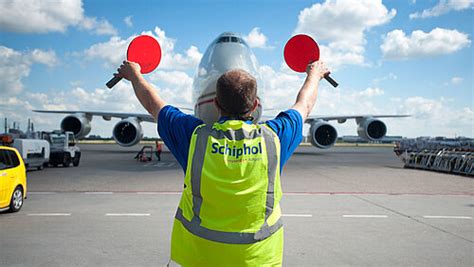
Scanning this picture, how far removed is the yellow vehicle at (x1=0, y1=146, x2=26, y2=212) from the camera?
735 centimetres

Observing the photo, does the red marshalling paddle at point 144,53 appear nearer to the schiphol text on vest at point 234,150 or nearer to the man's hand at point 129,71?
the man's hand at point 129,71

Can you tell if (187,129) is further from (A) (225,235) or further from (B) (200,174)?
(A) (225,235)

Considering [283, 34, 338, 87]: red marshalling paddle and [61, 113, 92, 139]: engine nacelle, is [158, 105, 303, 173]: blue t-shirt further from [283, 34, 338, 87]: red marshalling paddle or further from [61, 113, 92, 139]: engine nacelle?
[61, 113, 92, 139]: engine nacelle

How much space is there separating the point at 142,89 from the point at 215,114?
1.42m

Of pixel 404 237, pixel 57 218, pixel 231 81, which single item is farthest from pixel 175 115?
pixel 57 218

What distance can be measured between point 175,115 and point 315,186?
10.5m

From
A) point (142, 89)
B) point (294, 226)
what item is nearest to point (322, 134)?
point (294, 226)

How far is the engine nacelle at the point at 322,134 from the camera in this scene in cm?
2450

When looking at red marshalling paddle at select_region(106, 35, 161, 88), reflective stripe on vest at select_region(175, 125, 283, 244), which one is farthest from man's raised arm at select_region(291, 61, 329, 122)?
red marshalling paddle at select_region(106, 35, 161, 88)

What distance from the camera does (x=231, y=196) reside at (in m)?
1.75

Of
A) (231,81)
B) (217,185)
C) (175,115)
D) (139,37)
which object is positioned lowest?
(217,185)

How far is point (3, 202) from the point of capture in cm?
727

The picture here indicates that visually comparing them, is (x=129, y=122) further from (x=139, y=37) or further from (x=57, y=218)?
(x=139, y=37)

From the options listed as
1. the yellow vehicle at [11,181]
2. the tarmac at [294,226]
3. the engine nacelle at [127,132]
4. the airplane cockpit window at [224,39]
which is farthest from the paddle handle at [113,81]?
the engine nacelle at [127,132]
